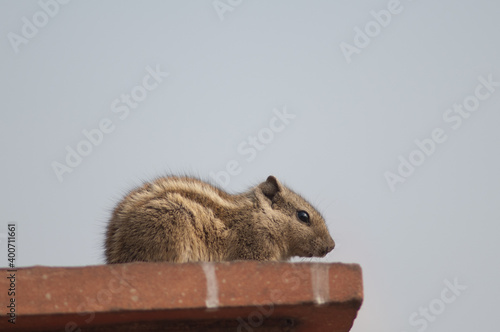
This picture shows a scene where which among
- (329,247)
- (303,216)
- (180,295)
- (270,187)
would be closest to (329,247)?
(329,247)

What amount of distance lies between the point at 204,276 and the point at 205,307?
5.8 inches

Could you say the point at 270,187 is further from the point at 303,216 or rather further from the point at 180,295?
the point at 180,295

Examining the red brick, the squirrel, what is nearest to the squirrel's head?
the squirrel

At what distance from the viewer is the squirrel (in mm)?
4496

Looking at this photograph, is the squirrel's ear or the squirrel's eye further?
the squirrel's eye

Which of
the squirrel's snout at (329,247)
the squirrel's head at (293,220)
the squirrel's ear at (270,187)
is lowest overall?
the squirrel's snout at (329,247)

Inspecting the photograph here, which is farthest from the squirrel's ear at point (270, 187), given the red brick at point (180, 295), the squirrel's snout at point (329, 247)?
the red brick at point (180, 295)

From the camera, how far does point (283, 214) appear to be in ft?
18.9

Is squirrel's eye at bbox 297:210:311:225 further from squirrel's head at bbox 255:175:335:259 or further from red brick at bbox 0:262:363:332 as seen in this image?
red brick at bbox 0:262:363:332

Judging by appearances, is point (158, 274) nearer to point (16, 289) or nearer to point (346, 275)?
point (16, 289)

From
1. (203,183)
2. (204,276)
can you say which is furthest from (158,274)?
(203,183)

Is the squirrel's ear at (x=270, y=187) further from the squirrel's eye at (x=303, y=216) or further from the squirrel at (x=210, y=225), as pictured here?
the squirrel's eye at (x=303, y=216)

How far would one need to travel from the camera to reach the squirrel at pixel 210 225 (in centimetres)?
450

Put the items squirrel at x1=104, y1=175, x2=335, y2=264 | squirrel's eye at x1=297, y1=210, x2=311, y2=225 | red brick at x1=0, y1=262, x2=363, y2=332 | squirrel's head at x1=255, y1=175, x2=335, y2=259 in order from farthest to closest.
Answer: squirrel's eye at x1=297, y1=210, x2=311, y2=225
squirrel's head at x1=255, y1=175, x2=335, y2=259
squirrel at x1=104, y1=175, x2=335, y2=264
red brick at x1=0, y1=262, x2=363, y2=332
